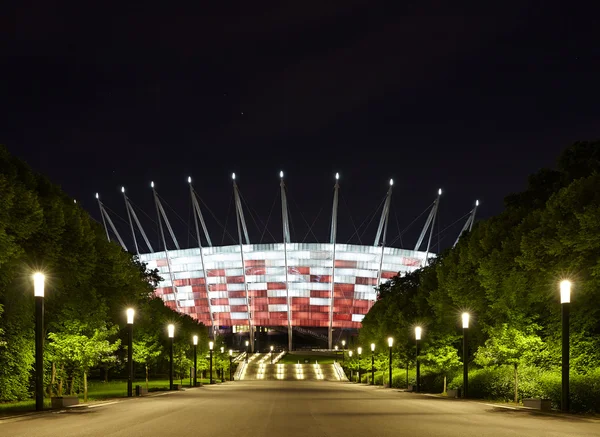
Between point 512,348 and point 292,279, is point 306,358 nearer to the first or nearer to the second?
point 292,279

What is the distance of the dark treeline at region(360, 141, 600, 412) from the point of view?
34812 mm

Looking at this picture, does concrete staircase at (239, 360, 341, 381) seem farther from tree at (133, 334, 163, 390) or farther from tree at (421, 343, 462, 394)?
tree at (421, 343, 462, 394)

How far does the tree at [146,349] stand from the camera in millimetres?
55875

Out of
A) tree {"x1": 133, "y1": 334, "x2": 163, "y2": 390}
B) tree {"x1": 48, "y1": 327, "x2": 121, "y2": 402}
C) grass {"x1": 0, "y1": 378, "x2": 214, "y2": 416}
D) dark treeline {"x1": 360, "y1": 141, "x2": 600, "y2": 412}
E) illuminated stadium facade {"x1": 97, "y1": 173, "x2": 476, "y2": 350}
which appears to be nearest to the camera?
grass {"x1": 0, "y1": 378, "x2": 214, "y2": 416}

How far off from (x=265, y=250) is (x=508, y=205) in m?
132

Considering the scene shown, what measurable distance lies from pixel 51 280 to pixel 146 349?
16.0 m

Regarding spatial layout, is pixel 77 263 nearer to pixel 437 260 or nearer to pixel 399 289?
pixel 437 260

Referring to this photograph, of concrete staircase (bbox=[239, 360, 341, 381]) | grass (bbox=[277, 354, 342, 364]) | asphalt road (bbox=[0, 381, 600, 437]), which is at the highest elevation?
asphalt road (bbox=[0, 381, 600, 437])

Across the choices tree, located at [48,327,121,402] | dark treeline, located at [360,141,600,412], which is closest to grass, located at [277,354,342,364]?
dark treeline, located at [360,141,600,412]

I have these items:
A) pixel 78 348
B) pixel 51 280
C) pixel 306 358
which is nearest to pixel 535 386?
pixel 78 348

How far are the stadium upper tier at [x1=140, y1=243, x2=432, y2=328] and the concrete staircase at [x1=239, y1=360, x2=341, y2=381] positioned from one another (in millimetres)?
60562

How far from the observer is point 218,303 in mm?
192875

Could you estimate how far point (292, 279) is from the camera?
18475cm

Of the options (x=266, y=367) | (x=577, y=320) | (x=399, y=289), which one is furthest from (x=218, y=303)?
(x=577, y=320)
